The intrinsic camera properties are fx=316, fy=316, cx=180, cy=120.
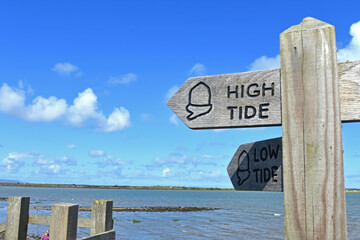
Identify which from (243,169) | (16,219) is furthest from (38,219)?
(243,169)

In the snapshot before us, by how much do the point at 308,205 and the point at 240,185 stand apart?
0.74 metres

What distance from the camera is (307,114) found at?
1852 mm

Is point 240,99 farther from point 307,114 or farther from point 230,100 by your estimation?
point 307,114

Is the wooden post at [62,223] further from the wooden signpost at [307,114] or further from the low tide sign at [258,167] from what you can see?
the wooden signpost at [307,114]

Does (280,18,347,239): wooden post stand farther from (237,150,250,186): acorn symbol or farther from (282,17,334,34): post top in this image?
(237,150,250,186): acorn symbol

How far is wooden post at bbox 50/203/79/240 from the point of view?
10.6 ft

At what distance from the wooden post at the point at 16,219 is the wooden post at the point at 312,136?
3.69 m

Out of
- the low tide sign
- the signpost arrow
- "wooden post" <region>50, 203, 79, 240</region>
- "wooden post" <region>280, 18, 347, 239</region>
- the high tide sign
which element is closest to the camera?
"wooden post" <region>280, 18, 347, 239</region>

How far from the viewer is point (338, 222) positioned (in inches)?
68.4

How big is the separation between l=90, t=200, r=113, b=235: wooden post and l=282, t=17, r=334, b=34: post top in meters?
3.89

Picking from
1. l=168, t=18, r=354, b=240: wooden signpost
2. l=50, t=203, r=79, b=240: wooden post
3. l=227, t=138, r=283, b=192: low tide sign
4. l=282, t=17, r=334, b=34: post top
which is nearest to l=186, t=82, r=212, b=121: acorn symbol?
l=168, t=18, r=354, b=240: wooden signpost

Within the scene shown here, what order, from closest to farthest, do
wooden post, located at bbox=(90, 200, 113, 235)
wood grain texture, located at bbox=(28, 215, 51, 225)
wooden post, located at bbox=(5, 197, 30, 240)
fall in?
wooden post, located at bbox=(5, 197, 30, 240) < wood grain texture, located at bbox=(28, 215, 51, 225) < wooden post, located at bbox=(90, 200, 113, 235)

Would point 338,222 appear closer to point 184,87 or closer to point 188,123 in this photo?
point 188,123

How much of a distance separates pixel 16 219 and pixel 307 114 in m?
4.01
